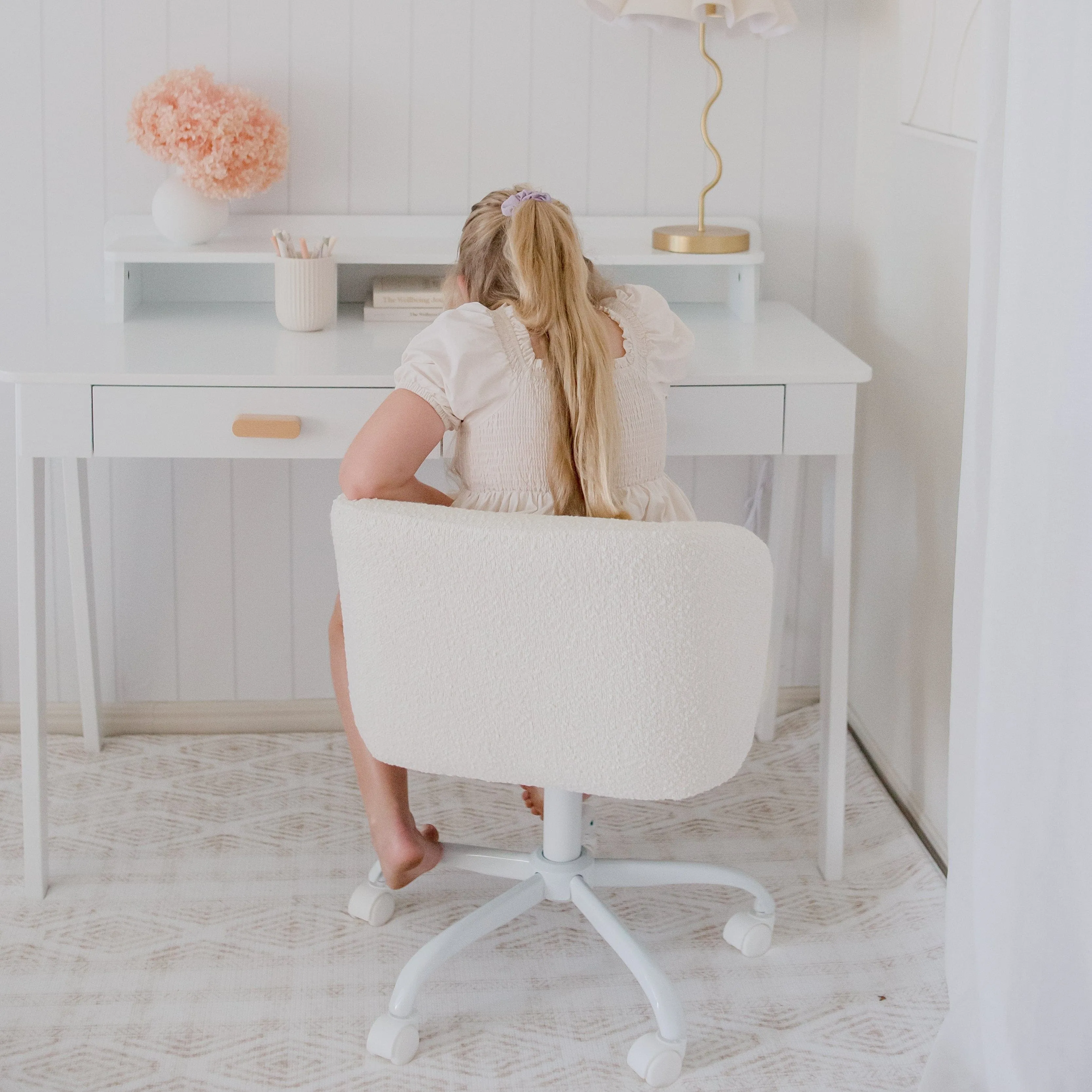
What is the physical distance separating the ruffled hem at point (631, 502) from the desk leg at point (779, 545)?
553 millimetres

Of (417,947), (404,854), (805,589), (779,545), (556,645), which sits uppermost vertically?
(556,645)

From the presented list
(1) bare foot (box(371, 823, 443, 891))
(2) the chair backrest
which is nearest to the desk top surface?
(2) the chair backrest

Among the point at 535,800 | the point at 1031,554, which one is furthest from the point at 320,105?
the point at 1031,554

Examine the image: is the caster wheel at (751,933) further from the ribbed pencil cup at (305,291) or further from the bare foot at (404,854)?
the ribbed pencil cup at (305,291)

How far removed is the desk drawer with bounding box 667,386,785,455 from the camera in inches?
74.4

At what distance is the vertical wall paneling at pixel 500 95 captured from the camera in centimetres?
228

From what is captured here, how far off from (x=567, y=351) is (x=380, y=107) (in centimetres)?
92

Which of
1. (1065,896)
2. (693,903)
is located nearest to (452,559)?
(1065,896)

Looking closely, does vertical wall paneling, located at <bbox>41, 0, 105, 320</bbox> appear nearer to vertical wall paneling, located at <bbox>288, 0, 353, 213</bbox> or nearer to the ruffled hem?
vertical wall paneling, located at <bbox>288, 0, 353, 213</bbox>

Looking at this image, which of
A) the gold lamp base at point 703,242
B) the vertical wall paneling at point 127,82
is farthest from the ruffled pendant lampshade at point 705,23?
the vertical wall paneling at point 127,82

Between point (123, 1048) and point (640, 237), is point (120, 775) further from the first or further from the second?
point (640, 237)

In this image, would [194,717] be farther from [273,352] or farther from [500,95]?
[500,95]

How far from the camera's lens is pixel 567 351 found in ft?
5.26

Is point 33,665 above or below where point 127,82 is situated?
below
